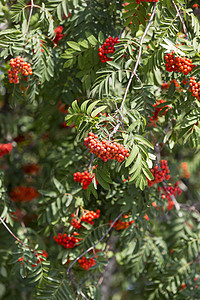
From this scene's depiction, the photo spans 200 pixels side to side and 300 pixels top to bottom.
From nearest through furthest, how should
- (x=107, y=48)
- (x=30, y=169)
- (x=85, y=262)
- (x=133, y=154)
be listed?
(x=133, y=154), (x=107, y=48), (x=85, y=262), (x=30, y=169)

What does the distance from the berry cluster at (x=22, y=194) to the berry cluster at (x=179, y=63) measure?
228 cm

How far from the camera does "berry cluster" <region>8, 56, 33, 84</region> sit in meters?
2.32

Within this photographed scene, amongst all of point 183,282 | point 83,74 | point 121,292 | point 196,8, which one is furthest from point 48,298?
point 121,292

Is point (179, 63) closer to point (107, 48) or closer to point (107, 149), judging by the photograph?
point (107, 48)

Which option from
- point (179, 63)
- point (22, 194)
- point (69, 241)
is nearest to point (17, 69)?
point (179, 63)

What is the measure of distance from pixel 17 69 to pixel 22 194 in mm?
1844

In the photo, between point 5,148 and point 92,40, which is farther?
point 5,148

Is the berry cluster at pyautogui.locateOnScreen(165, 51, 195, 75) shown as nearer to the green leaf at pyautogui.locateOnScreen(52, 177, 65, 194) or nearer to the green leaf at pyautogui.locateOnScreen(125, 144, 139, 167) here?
the green leaf at pyautogui.locateOnScreen(125, 144, 139, 167)

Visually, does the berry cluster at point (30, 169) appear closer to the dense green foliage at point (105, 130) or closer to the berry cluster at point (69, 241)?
the dense green foliage at point (105, 130)

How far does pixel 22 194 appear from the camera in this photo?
3939 mm

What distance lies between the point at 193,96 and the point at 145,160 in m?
0.58

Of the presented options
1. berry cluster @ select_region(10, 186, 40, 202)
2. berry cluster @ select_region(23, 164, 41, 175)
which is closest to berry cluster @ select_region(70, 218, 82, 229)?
berry cluster @ select_region(10, 186, 40, 202)

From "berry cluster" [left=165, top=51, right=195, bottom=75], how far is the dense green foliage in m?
0.03

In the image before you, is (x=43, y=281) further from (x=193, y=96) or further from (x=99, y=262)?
(x=193, y=96)
